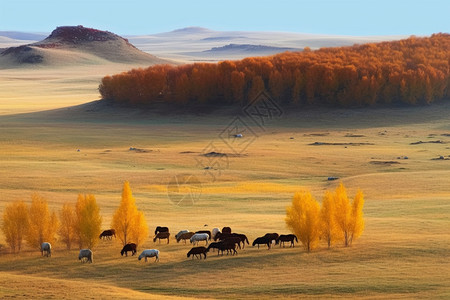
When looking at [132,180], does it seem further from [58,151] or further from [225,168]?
[58,151]

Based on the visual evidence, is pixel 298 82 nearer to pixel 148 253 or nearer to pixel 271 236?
pixel 271 236

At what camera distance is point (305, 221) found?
4447 centimetres

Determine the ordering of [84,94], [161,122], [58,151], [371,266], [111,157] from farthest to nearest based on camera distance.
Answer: [84,94], [161,122], [58,151], [111,157], [371,266]

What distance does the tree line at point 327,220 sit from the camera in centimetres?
4450

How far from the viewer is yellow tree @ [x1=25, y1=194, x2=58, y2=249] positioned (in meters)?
45.7

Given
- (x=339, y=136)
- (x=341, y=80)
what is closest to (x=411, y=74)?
(x=341, y=80)

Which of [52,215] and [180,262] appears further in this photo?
[52,215]

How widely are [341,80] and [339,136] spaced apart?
2940 cm

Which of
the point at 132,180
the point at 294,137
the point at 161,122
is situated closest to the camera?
the point at 132,180

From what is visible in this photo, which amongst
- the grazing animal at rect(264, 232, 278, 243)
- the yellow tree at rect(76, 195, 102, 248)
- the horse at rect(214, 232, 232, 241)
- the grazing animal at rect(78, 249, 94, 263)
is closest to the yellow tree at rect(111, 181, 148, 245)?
the yellow tree at rect(76, 195, 102, 248)

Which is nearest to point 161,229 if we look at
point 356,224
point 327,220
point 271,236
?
point 271,236

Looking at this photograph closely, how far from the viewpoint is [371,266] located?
40.1 meters

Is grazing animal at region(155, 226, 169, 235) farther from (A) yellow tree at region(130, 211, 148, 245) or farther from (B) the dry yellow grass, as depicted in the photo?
(A) yellow tree at region(130, 211, 148, 245)

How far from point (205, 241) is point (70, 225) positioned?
821 centimetres
